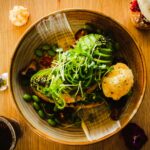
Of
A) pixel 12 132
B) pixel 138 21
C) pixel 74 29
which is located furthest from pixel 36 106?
pixel 138 21

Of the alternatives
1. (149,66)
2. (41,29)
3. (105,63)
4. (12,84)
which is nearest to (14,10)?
(41,29)

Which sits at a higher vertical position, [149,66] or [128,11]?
[128,11]

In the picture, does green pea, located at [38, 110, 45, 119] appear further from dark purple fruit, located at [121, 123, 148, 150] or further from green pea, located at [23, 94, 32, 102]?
dark purple fruit, located at [121, 123, 148, 150]

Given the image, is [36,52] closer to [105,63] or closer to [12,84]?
[12,84]

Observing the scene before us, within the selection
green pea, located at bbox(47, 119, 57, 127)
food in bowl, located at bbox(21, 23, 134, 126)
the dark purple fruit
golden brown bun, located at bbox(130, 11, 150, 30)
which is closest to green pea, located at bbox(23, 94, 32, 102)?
food in bowl, located at bbox(21, 23, 134, 126)

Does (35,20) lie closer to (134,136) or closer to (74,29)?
(74,29)

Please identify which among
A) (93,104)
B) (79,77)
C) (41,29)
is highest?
(41,29)
